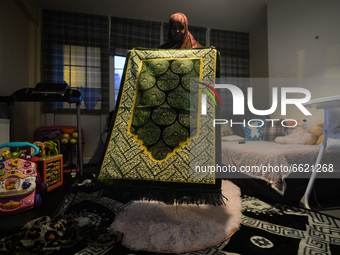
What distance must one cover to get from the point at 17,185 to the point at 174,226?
0.99 meters

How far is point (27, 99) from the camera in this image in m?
1.95

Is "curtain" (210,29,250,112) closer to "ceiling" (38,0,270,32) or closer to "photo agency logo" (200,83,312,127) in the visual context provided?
"photo agency logo" (200,83,312,127)

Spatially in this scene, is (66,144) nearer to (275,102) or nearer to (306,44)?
(275,102)

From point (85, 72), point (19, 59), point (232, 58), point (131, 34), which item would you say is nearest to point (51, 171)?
point (19, 59)

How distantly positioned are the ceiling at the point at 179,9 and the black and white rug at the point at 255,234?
3.50 m

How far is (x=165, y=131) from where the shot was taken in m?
1.15

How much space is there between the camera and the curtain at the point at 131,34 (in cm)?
389

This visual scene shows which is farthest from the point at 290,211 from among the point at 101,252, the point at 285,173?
the point at 101,252

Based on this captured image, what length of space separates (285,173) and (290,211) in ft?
0.93

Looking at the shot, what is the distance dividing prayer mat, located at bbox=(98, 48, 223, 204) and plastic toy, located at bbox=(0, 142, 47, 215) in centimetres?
57

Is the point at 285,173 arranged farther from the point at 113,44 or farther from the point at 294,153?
the point at 113,44

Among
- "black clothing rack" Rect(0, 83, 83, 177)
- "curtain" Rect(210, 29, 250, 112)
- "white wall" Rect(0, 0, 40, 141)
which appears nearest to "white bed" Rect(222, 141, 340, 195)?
"black clothing rack" Rect(0, 83, 83, 177)

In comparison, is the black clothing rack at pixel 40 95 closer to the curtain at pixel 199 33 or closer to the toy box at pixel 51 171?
the toy box at pixel 51 171

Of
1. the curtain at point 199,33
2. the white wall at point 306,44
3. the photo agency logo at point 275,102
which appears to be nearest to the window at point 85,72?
the curtain at point 199,33
